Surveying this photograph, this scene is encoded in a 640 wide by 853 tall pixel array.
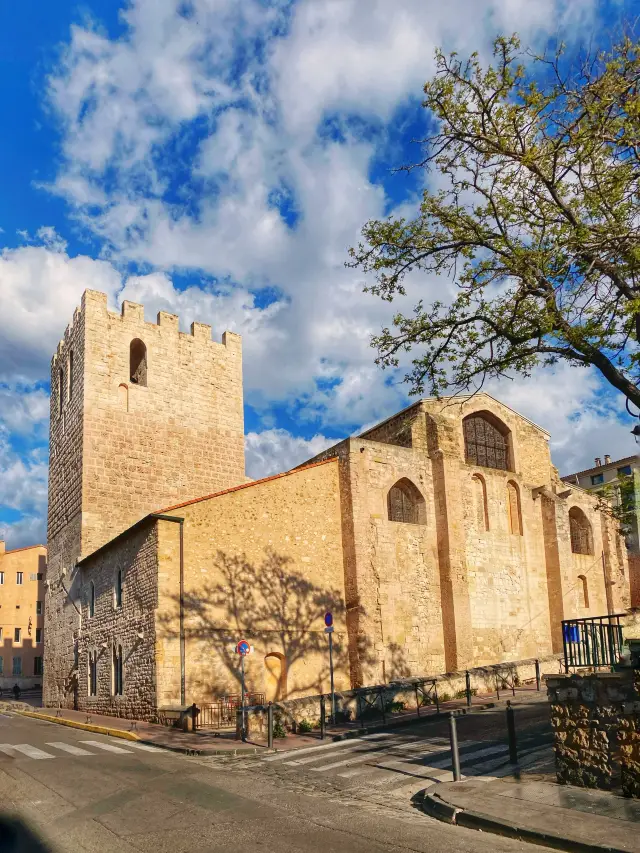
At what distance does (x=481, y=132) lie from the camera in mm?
11508

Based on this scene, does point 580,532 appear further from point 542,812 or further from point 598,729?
point 542,812

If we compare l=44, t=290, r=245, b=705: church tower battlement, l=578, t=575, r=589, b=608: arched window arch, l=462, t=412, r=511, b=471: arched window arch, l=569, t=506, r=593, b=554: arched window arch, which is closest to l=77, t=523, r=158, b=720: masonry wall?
l=44, t=290, r=245, b=705: church tower battlement

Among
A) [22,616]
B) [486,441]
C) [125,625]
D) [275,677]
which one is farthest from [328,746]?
[22,616]

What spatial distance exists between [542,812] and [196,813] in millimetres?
3819

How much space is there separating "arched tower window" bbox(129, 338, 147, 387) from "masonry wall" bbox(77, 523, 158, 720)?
7.99 m

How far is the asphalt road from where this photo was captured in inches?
290

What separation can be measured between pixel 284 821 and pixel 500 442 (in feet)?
74.9

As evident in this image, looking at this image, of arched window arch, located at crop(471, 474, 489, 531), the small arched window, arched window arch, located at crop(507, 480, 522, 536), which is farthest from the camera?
the small arched window

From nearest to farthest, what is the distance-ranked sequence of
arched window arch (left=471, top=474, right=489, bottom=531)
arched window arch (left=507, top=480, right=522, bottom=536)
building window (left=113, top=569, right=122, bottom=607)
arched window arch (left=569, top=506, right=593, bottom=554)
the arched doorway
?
the arched doorway, building window (left=113, top=569, right=122, bottom=607), arched window arch (left=471, top=474, right=489, bottom=531), arched window arch (left=507, top=480, right=522, bottom=536), arched window arch (left=569, top=506, right=593, bottom=554)

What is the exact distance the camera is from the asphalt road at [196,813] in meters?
7.36

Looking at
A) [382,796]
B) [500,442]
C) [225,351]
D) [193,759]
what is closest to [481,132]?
[382,796]

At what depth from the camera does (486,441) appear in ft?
95.5

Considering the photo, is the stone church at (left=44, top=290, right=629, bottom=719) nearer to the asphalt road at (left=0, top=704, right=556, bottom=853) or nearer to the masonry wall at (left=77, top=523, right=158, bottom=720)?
the masonry wall at (left=77, top=523, right=158, bottom=720)

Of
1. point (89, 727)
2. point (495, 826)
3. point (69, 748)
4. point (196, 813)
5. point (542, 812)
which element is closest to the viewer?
point (495, 826)
